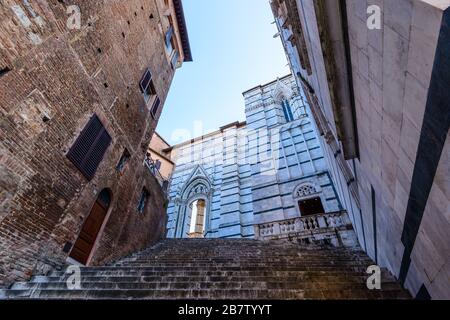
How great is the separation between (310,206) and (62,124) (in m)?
13.2

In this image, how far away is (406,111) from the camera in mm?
2297

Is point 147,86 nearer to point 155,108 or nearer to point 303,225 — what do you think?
point 155,108

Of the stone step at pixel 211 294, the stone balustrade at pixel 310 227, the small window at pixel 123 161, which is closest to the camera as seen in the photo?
the stone step at pixel 211 294

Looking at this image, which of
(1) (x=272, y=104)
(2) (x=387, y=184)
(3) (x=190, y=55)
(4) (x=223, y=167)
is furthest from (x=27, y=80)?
(1) (x=272, y=104)

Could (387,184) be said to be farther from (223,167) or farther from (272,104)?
(272,104)

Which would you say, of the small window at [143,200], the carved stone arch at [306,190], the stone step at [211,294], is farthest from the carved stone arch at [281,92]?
the stone step at [211,294]

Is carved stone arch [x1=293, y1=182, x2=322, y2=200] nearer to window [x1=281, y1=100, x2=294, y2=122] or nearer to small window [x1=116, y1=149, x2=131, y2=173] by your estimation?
window [x1=281, y1=100, x2=294, y2=122]

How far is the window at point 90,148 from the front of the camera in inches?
262

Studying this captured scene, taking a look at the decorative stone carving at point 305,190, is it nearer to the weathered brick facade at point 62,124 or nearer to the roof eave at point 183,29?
the weathered brick facade at point 62,124

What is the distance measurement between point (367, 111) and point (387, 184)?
1.16 meters

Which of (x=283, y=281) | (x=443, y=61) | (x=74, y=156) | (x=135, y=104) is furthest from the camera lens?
(x=135, y=104)

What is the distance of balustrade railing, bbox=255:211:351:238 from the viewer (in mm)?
10350

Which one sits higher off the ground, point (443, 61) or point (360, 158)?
point (360, 158)

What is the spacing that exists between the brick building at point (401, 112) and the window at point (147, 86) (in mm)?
9178
